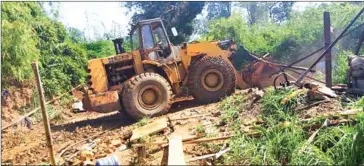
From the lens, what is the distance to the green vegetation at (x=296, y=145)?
4328 mm

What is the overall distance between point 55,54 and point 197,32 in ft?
34.0

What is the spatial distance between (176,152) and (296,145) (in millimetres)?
1509

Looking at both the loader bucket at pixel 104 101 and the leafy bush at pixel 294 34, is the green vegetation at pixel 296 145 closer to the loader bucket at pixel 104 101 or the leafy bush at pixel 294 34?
the loader bucket at pixel 104 101

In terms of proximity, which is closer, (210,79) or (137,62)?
(137,62)

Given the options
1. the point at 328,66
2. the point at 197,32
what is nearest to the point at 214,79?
the point at 328,66

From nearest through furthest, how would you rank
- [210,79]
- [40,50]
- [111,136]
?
[111,136]
[210,79]
[40,50]

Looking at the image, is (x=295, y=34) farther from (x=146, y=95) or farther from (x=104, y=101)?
(x=104, y=101)

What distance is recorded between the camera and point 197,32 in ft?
73.0

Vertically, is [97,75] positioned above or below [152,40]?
below

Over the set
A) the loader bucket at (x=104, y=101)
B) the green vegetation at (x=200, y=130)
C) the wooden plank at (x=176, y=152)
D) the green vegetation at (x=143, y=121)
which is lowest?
the green vegetation at (x=143, y=121)

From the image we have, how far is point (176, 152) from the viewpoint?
4.46 m

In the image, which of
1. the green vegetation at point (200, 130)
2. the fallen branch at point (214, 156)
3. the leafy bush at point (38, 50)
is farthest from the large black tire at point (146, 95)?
the fallen branch at point (214, 156)

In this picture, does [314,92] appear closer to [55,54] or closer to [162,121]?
[162,121]

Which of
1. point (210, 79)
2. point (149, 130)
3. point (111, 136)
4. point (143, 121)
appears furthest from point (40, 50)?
point (149, 130)
